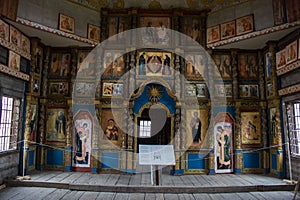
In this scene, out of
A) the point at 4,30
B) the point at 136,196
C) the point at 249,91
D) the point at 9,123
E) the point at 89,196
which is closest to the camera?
the point at 89,196

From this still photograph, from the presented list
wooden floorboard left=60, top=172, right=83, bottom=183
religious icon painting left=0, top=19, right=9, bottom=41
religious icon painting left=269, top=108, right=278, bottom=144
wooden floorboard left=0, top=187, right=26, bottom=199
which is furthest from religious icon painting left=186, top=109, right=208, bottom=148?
religious icon painting left=0, top=19, right=9, bottom=41

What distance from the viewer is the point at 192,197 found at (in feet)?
26.1

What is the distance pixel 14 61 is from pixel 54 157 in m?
4.83

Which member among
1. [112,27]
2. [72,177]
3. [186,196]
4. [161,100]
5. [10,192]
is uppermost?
[112,27]

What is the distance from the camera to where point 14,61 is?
30.4 feet

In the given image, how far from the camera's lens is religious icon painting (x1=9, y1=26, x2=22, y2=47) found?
9.06 meters

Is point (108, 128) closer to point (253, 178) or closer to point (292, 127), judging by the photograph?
point (253, 178)

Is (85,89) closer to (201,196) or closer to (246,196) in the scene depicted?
(201,196)

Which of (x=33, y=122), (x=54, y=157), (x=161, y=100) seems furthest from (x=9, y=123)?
(x=161, y=100)

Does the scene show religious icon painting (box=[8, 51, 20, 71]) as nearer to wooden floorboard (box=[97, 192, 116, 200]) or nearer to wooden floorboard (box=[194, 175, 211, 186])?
wooden floorboard (box=[97, 192, 116, 200])

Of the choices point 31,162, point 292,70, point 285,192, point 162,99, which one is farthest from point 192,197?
point 31,162

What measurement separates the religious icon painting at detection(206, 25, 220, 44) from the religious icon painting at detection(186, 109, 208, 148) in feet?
→ 11.7

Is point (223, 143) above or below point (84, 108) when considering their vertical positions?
below

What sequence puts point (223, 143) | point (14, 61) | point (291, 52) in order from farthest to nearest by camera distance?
1. point (223, 143)
2. point (14, 61)
3. point (291, 52)
